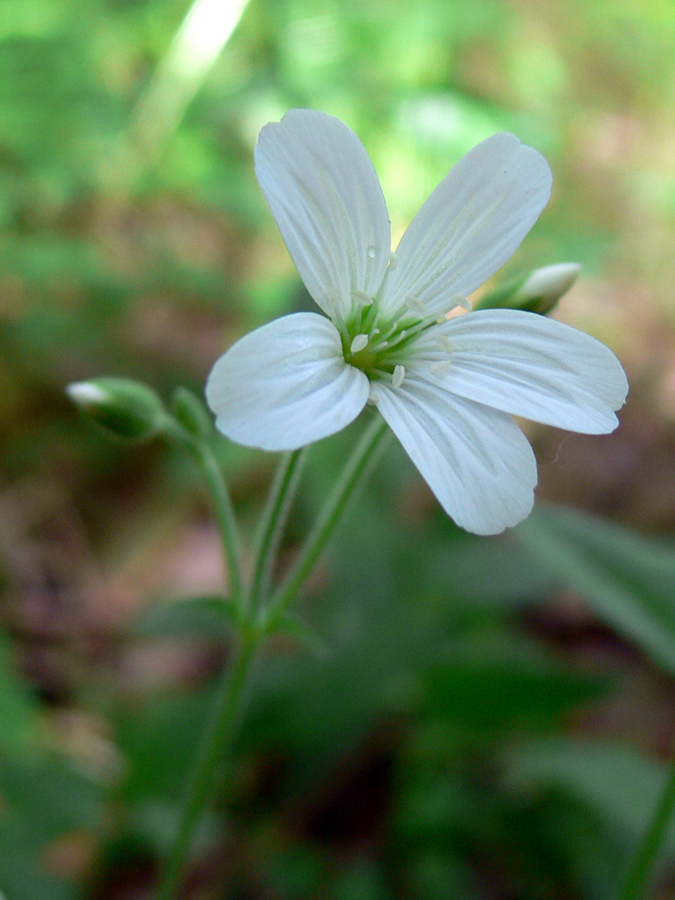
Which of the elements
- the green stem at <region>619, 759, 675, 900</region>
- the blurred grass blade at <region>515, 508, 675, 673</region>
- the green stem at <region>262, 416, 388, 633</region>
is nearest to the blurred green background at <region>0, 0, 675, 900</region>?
the blurred grass blade at <region>515, 508, 675, 673</region>

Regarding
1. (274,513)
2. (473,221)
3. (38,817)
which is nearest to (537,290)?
(473,221)

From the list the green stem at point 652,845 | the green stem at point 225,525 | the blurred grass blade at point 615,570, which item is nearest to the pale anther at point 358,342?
the green stem at point 225,525

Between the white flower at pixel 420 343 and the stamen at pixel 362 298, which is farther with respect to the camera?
the stamen at pixel 362 298

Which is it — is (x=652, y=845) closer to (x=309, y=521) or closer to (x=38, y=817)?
(x=38, y=817)

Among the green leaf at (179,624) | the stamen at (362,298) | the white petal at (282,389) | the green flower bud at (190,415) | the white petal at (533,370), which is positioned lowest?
the green leaf at (179,624)

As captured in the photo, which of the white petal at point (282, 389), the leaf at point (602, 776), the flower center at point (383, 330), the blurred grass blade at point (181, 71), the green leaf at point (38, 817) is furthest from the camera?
the blurred grass blade at point (181, 71)

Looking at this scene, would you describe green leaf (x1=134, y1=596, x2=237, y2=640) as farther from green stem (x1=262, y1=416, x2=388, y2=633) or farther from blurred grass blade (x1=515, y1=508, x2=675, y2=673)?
blurred grass blade (x1=515, y1=508, x2=675, y2=673)

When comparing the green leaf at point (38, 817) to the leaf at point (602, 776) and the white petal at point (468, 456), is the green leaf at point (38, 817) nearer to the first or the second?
the leaf at point (602, 776)
